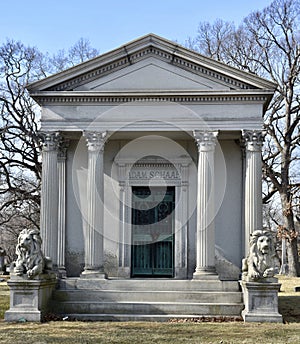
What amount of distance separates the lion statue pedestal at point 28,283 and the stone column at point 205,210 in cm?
424

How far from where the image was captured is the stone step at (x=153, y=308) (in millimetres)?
15430

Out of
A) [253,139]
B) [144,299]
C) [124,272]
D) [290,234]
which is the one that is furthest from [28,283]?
[290,234]

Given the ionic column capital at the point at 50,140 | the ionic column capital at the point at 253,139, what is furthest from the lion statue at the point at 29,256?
the ionic column capital at the point at 253,139

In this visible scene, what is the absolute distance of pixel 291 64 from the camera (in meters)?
32.3

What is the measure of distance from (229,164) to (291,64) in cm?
1495

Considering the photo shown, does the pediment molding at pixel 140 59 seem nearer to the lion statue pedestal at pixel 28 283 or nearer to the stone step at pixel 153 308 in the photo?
the lion statue pedestal at pixel 28 283

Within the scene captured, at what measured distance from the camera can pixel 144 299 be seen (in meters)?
16.0

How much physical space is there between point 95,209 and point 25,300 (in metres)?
3.40

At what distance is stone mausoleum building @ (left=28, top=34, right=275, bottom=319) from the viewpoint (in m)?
16.5

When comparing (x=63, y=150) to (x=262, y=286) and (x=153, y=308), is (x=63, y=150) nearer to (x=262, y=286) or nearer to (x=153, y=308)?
(x=153, y=308)

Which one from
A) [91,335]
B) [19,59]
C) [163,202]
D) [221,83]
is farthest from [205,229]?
[19,59]

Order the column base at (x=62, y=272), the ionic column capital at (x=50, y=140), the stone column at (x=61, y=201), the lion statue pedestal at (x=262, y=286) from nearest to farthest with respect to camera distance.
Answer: the lion statue pedestal at (x=262, y=286)
the ionic column capital at (x=50, y=140)
the column base at (x=62, y=272)
the stone column at (x=61, y=201)

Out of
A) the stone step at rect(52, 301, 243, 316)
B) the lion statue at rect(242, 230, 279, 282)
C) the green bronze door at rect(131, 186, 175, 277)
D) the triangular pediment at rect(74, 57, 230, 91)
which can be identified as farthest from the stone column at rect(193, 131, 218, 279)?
the green bronze door at rect(131, 186, 175, 277)

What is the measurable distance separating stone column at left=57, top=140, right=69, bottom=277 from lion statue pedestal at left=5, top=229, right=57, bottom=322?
3.11m
